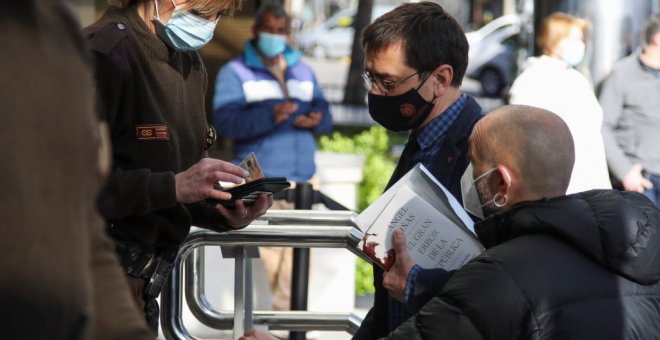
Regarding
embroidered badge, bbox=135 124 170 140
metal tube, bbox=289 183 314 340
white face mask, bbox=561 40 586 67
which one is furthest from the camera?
white face mask, bbox=561 40 586 67

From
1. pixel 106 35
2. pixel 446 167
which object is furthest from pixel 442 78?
pixel 106 35

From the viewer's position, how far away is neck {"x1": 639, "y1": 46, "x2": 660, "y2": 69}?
7.75 metres

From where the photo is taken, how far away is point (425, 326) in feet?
8.05

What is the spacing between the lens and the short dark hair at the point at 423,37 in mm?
3355

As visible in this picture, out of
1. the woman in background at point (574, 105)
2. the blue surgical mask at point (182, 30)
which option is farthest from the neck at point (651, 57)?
the blue surgical mask at point (182, 30)

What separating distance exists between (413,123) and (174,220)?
77 cm

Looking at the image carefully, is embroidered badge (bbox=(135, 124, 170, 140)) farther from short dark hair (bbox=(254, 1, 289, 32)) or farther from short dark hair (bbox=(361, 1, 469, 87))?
short dark hair (bbox=(254, 1, 289, 32))

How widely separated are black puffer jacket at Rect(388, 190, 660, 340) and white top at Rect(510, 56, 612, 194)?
348 centimetres

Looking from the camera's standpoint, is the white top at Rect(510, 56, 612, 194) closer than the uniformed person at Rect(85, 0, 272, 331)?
No

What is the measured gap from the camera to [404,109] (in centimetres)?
342

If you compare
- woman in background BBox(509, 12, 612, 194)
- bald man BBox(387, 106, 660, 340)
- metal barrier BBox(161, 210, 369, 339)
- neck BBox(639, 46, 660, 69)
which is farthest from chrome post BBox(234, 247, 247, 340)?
neck BBox(639, 46, 660, 69)

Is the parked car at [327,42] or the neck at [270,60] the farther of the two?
the parked car at [327,42]

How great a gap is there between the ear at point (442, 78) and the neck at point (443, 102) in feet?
0.05

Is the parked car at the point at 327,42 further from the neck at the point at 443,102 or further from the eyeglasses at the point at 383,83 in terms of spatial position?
the neck at the point at 443,102
